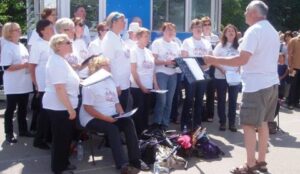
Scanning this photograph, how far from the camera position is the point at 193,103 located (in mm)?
7875

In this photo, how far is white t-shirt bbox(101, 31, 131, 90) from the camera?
6.49m

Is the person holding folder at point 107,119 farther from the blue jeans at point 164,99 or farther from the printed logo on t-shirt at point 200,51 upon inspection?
the printed logo on t-shirt at point 200,51

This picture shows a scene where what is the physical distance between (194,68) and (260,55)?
4.11 feet

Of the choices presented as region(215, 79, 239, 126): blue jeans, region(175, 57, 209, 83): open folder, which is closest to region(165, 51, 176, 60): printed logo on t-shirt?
region(215, 79, 239, 126): blue jeans

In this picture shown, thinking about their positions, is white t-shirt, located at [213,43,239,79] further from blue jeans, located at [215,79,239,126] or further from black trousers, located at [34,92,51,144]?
black trousers, located at [34,92,51,144]

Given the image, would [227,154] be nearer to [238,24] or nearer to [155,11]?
[155,11]

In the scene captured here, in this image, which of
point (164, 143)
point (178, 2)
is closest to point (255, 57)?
point (164, 143)

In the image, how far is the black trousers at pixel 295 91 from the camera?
1110 cm

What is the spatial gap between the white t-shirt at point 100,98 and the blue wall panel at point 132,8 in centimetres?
381

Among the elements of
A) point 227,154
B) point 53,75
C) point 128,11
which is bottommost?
point 227,154

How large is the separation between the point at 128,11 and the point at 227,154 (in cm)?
409

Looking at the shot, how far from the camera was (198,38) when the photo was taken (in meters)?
8.05

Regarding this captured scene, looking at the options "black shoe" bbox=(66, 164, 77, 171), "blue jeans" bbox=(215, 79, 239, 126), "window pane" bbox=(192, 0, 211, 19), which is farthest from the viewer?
"window pane" bbox=(192, 0, 211, 19)

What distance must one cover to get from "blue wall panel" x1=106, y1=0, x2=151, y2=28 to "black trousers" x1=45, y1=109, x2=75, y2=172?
4.37 meters
